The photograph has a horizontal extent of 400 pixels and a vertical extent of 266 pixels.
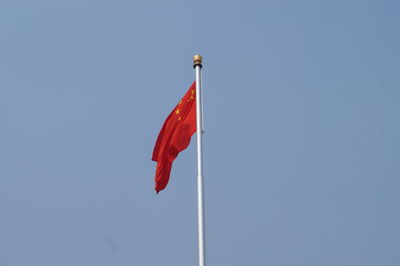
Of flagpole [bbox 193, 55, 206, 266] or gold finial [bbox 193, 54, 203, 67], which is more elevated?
gold finial [bbox 193, 54, 203, 67]

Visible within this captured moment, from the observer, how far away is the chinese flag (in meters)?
14.5

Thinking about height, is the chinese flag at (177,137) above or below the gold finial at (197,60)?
below

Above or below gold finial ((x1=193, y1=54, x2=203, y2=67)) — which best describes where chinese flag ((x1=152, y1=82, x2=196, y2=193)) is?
below

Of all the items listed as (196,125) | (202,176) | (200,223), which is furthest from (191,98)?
(200,223)

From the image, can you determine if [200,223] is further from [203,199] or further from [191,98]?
[191,98]

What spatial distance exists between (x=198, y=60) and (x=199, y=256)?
A: 203 inches

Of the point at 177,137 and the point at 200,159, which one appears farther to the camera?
the point at 177,137

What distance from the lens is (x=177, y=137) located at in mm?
14641

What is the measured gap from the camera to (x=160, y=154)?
49.1 ft

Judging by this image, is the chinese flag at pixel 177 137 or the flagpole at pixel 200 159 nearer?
the flagpole at pixel 200 159

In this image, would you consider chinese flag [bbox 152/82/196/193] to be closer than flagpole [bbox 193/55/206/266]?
No

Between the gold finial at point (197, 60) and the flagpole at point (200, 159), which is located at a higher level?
the gold finial at point (197, 60)

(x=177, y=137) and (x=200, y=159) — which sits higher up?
(x=177, y=137)

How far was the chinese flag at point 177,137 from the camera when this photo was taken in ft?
47.7
